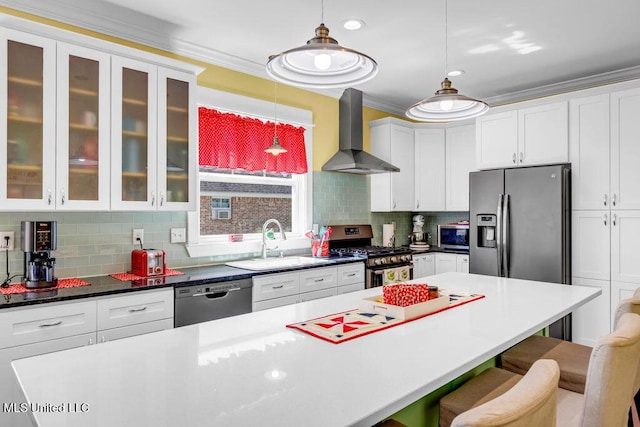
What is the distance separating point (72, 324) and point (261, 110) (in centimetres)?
238

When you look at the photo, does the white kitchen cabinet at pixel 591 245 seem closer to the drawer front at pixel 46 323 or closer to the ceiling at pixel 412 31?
the ceiling at pixel 412 31

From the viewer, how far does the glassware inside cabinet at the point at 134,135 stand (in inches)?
109

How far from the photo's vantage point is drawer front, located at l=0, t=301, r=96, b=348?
2087mm

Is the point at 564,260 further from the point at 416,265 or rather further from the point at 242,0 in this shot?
the point at 242,0

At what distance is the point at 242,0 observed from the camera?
2.72 meters

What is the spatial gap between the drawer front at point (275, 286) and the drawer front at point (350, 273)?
0.51 m

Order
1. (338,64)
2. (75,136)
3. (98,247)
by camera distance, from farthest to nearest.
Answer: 1. (98,247)
2. (75,136)
3. (338,64)

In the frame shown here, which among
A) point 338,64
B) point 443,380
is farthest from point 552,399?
point 338,64

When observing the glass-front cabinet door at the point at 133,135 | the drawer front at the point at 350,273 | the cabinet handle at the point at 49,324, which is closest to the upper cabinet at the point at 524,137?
the drawer front at the point at 350,273

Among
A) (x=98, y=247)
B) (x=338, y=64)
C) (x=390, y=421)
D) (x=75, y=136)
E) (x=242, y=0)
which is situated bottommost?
(x=390, y=421)

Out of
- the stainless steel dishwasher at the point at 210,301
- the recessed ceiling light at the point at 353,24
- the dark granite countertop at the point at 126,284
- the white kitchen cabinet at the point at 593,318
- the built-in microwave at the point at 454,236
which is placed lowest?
the white kitchen cabinet at the point at 593,318

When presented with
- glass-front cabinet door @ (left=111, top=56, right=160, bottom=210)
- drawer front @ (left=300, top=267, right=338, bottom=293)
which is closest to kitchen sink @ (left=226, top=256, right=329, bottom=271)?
drawer front @ (left=300, top=267, right=338, bottom=293)

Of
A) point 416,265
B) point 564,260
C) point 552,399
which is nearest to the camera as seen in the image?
point 552,399

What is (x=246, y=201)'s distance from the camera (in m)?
3.91
